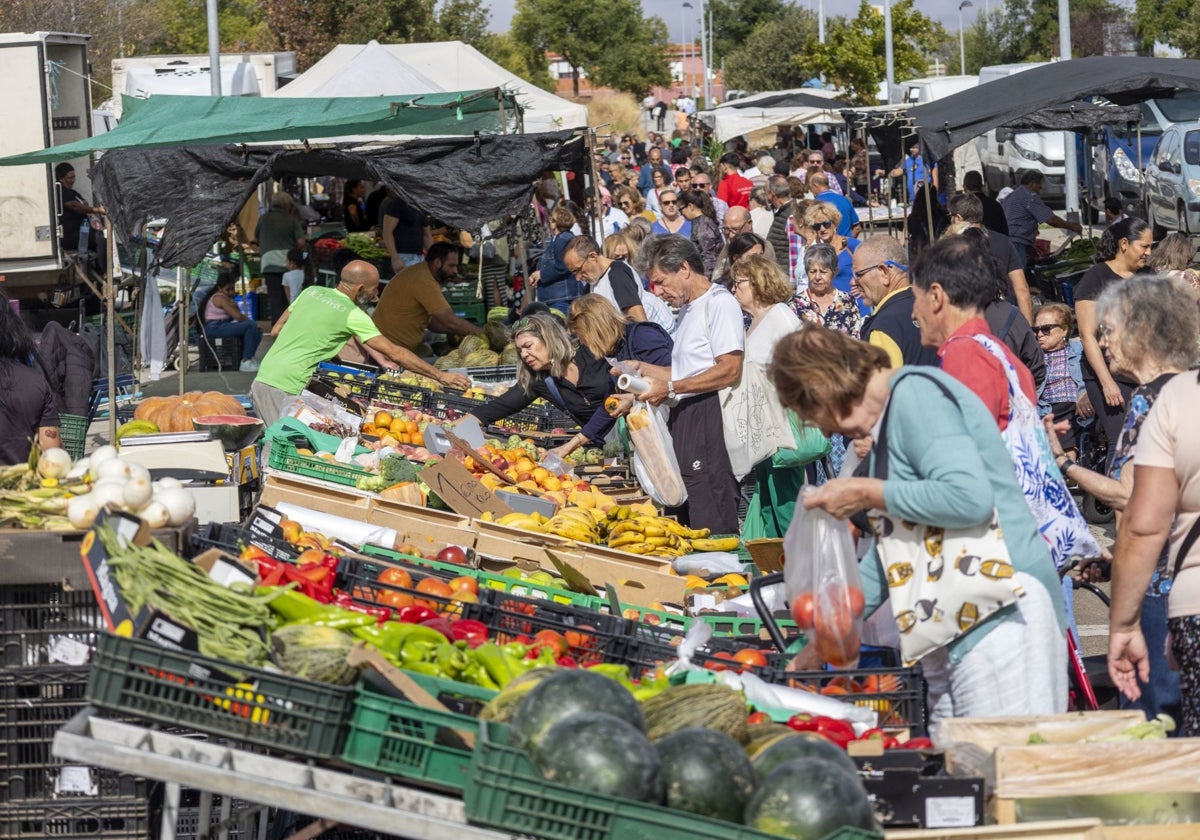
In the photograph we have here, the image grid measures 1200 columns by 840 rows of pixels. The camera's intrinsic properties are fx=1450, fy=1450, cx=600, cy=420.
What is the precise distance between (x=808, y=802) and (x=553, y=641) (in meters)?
1.53

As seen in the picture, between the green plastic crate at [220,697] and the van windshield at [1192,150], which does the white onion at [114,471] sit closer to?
the green plastic crate at [220,697]

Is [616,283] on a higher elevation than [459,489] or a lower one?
higher

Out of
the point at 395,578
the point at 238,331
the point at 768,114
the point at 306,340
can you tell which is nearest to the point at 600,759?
the point at 395,578

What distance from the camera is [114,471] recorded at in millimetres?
4434

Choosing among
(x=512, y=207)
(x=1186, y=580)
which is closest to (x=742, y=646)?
(x=1186, y=580)

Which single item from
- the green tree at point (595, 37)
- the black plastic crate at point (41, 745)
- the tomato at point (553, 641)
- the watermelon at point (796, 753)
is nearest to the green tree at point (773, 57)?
the green tree at point (595, 37)

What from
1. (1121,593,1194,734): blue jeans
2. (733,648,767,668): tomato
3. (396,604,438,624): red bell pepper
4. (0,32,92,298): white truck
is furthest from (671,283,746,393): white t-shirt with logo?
(0,32,92,298): white truck

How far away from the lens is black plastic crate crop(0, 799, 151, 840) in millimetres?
3986

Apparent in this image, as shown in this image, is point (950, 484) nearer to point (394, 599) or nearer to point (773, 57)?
point (394, 599)

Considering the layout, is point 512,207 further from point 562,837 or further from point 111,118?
point 111,118

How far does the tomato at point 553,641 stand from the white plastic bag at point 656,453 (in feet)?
10.6

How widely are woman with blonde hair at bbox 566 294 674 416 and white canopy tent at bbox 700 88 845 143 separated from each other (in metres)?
24.9

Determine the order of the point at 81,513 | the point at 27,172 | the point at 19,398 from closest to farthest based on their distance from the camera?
the point at 81,513 → the point at 19,398 → the point at 27,172

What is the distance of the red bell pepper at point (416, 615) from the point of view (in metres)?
4.49
